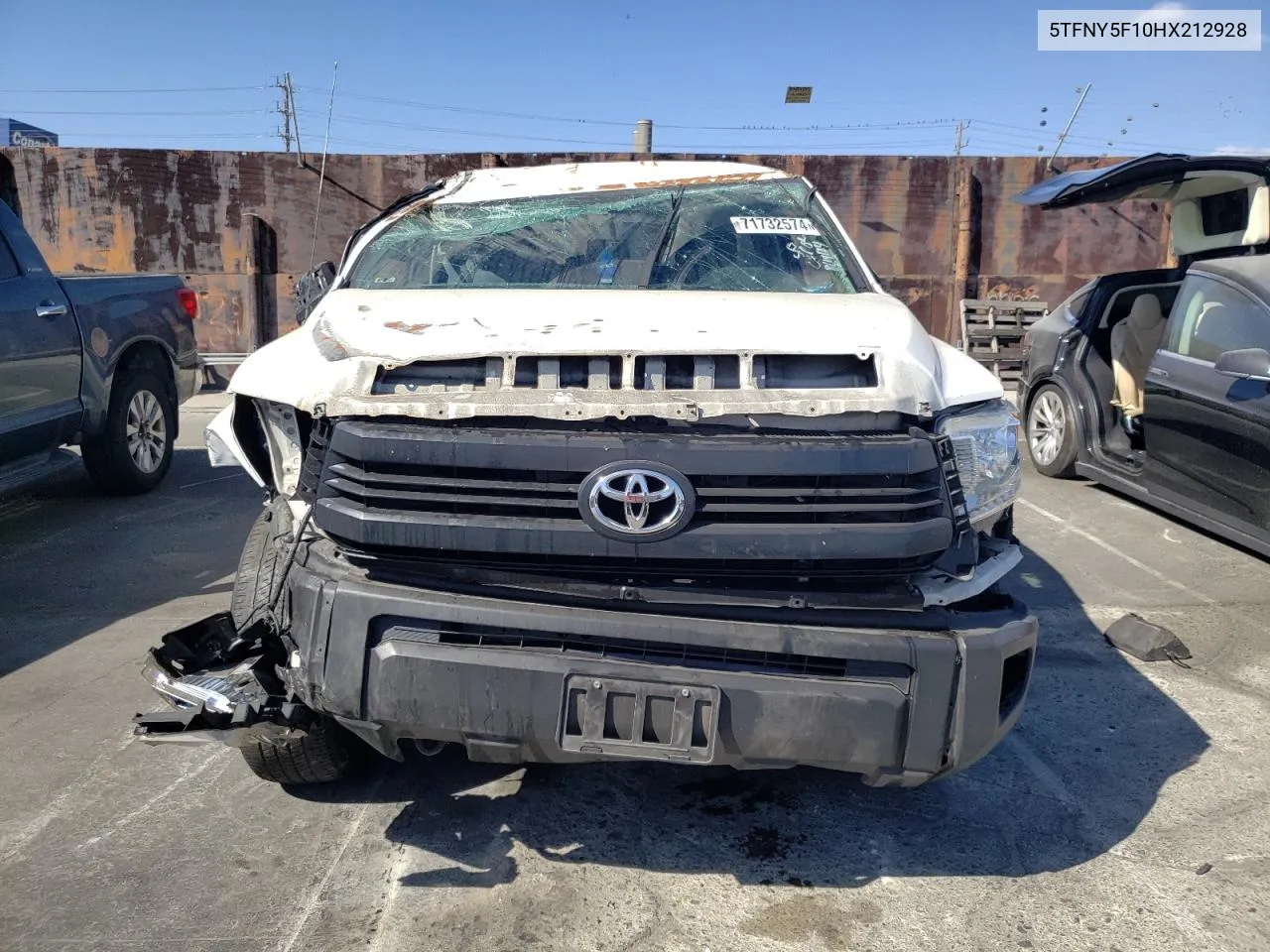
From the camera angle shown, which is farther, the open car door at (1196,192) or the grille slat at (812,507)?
the open car door at (1196,192)

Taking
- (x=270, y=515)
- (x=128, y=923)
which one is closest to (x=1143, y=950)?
(x=128, y=923)

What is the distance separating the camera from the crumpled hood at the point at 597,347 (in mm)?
2441

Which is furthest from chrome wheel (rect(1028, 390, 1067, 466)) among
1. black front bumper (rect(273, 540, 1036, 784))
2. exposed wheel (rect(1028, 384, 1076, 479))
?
black front bumper (rect(273, 540, 1036, 784))

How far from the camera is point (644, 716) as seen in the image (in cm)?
232

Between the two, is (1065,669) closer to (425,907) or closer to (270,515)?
(425,907)

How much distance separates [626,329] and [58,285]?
4810 mm

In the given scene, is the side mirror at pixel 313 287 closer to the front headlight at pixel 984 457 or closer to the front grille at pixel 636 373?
the front grille at pixel 636 373

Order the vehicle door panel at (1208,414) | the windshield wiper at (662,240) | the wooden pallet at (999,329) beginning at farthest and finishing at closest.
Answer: the wooden pallet at (999,329), the vehicle door panel at (1208,414), the windshield wiper at (662,240)

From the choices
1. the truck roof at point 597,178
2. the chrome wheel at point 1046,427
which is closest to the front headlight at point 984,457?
the truck roof at point 597,178

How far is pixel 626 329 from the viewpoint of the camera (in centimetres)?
267

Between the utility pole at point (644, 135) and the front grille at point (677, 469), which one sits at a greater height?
the utility pole at point (644, 135)

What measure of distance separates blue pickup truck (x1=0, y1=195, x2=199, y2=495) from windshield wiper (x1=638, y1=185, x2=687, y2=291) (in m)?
3.79

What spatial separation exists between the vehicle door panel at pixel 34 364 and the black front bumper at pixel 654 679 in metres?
3.95

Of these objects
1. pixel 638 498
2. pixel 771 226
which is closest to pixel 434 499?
pixel 638 498
